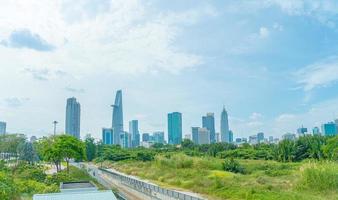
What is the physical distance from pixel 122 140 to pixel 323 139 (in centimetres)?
12144

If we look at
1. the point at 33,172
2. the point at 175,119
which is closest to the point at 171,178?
the point at 33,172

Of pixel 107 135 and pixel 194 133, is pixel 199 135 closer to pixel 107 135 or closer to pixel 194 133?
pixel 194 133

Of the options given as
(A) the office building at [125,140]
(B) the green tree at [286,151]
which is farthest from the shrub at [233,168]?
(A) the office building at [125,140]

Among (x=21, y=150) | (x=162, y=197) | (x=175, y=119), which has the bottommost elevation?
(x=162, y=197)

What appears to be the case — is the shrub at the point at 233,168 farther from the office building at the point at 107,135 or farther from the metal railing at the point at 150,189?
the office building at the point at 107,135

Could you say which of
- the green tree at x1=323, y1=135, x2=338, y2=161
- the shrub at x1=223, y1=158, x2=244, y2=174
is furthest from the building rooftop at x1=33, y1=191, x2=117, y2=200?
the green tree at x1=323, y1=135, x2=338, y2=161

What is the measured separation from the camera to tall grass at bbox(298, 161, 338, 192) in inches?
623

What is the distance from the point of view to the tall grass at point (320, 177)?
51.9 feet

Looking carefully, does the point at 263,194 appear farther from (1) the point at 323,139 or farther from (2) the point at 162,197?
(1) the point at 323,139

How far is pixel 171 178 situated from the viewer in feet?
85.7

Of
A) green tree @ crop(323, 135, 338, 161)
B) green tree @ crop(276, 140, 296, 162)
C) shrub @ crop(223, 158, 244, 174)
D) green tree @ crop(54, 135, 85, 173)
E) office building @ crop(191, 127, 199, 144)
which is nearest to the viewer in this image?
shrub @ crop(223, 158, 244, 174)

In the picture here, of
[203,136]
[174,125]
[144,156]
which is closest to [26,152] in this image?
[144,156]

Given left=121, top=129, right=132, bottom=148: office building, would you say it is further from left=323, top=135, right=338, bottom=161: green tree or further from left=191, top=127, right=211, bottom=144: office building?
left=323, top=135, right=338, bottom=161: green tree

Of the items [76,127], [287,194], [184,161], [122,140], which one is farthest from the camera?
[122,140]
